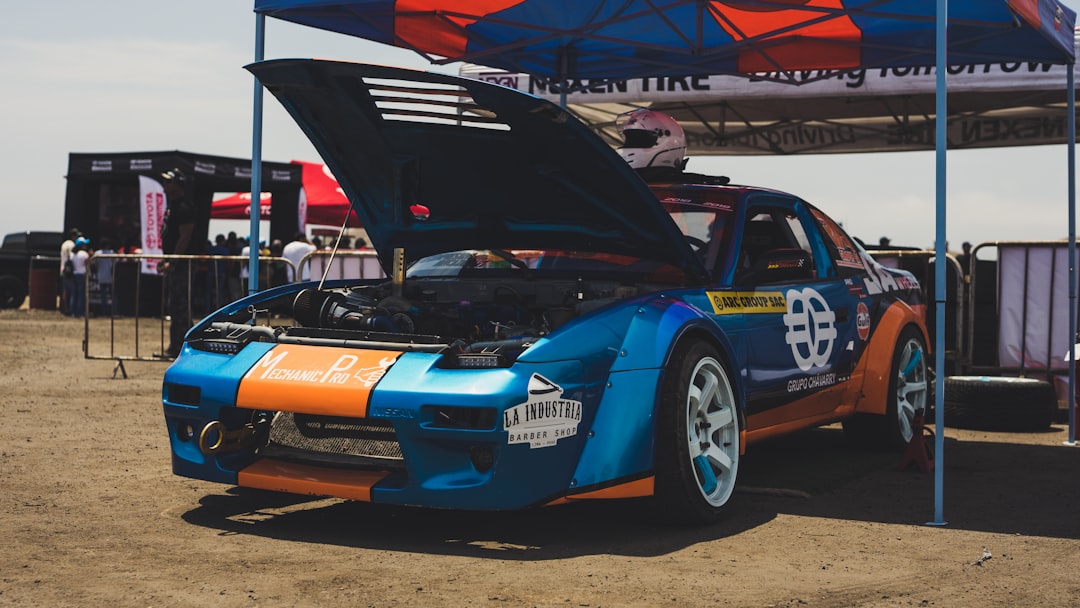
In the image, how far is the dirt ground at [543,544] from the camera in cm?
396

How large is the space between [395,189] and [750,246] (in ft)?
6.13

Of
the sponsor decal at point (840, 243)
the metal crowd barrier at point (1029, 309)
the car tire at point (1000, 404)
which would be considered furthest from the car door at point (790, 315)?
the metal crowd barrier at point (1029, 309)

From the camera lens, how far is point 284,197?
27.6 meters

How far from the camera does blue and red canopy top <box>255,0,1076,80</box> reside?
769cm

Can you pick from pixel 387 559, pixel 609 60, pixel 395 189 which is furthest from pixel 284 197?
pixel 387 559

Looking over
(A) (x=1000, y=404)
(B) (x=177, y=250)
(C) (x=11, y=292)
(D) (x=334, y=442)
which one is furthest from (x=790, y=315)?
(C) (x=11, y=292)

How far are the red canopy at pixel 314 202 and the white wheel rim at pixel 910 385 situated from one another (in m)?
20.7

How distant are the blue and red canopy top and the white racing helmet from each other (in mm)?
860

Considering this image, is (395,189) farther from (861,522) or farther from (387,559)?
(861,522)

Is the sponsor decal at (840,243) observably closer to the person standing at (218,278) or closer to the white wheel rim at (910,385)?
the white wheel rim at (910,385)

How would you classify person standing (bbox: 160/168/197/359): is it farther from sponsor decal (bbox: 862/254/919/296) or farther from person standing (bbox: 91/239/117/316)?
person standing (bbox: 91/239/117/316)

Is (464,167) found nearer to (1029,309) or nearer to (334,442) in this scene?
(334,442)

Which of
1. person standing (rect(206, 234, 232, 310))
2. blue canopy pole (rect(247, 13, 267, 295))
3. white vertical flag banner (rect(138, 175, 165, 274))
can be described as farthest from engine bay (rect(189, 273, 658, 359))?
white vertical flag banner (rect(138, 175, 165, 274))

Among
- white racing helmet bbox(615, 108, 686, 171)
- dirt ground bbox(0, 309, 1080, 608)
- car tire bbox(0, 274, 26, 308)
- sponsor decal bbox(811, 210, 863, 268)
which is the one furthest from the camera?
car tire bbox(0, 274, 26, 308)
